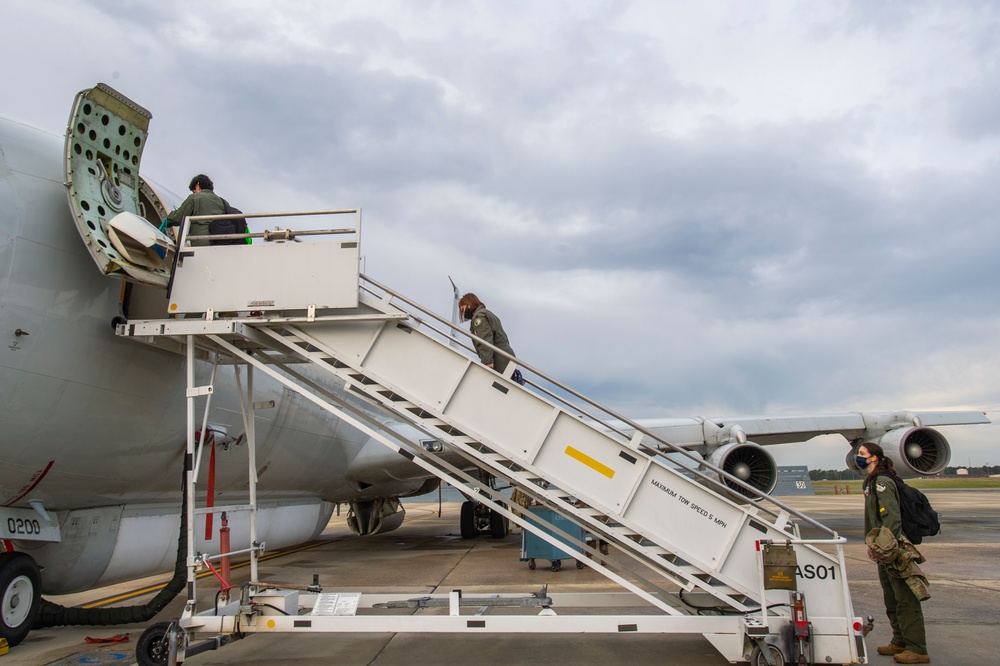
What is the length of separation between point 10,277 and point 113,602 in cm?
518

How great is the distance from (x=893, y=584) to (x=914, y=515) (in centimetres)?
62

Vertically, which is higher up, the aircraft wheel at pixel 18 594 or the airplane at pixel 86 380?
the airplane at pixel 86 380

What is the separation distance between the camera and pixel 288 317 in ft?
18.2

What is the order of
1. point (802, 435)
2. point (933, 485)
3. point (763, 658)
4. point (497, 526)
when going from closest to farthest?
point (763, 658), point (802, 435), point (497, 526), point (933, 485)

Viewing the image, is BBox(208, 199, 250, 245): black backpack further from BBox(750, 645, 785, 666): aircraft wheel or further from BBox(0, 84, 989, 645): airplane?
BBox(750, 645, 785, 666): aircraft wheel

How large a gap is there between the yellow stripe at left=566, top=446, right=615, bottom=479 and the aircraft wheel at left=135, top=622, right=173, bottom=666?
11.1ft

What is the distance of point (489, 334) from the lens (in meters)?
6.18

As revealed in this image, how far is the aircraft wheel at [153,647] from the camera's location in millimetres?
5062

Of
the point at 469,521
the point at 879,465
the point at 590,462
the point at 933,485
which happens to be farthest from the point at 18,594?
the point at 933,485

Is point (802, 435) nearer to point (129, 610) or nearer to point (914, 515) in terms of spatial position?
point (914, 515)

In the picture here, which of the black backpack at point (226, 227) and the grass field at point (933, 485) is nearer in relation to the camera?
the black backpack at point (226, 227)

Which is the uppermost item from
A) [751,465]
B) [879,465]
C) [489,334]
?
[489,334]

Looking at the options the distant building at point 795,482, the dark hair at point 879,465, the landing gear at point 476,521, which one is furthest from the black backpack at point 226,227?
the distant building at point 795,482

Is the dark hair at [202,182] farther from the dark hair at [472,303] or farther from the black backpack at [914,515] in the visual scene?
the black backpack at [914,515]
